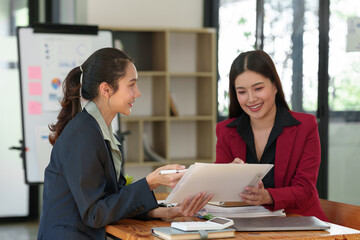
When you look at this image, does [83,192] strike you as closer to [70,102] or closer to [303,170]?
[70,102]

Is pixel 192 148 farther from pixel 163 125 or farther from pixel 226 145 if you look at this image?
pixel 226 145

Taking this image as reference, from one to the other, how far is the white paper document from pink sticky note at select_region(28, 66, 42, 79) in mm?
2470

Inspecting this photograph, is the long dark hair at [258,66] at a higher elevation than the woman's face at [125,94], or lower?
higher

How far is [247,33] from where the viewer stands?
557 centimetres

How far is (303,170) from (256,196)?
1.13ft

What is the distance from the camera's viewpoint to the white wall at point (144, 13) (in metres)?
5.36

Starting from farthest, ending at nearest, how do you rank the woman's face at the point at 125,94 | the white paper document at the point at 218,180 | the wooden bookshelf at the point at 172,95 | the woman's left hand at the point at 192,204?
the wooden bookshelf at the point at 172,95
the woman's face at the point at 125,94
the woman's left hand at the point at 192,204
the white paper document at the point at 218,180

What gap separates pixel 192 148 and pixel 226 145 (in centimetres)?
292

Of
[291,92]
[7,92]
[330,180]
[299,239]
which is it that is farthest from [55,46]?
[299,239]

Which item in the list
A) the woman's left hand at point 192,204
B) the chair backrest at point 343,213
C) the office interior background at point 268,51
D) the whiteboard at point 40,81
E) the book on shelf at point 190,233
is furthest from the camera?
the office interior background at point 268,51

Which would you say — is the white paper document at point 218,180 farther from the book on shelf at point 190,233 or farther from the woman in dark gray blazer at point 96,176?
the book on shelf at point 190,233

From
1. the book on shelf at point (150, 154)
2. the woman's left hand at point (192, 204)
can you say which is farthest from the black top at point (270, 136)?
the book on shelf at point (150, 154)

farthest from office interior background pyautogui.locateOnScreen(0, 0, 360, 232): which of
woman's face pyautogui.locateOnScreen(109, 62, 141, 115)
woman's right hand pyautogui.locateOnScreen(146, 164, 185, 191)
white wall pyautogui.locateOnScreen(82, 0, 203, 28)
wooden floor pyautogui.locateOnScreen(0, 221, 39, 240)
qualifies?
woman's right hand pyautogui.locateOnScreen(146, 164, 185, 191)

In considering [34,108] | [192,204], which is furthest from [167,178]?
[34,108]
